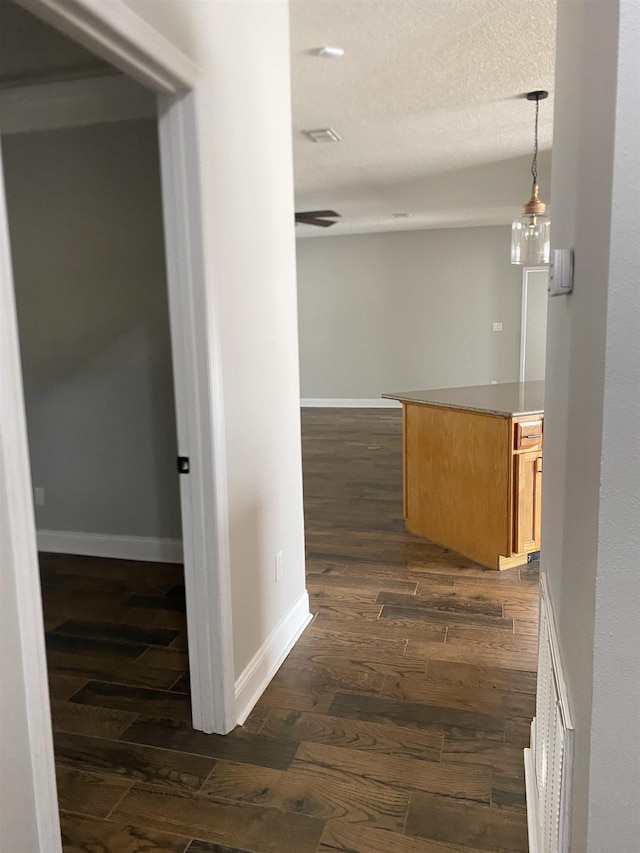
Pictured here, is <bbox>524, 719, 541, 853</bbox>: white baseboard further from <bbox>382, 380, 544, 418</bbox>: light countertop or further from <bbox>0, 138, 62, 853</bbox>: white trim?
<bbox>382, 380, 544, 418</bbox>: light countertop

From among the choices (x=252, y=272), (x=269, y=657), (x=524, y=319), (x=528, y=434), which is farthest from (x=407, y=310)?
(x=269, y=657)

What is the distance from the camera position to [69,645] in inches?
111

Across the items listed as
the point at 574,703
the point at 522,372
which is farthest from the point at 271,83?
the point at 522,372

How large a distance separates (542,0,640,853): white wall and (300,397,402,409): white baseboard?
834cm

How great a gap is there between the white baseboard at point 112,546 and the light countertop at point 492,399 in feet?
5.42

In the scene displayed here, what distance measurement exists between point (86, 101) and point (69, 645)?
2.60 meters

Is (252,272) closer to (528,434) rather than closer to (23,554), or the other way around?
(23,554)

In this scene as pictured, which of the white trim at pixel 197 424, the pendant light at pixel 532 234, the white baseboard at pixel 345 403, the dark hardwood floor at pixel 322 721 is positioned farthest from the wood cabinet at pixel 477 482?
the white baseboard at pixel 345 403

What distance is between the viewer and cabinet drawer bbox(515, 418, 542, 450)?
138 inches

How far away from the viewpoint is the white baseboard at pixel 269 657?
2295mm

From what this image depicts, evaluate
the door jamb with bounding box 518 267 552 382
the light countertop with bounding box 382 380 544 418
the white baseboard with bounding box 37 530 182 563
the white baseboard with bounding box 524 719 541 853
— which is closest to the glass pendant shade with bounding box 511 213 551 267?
the light countertop with bounding box 382 380 544 418

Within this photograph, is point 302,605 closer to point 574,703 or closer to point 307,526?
point 307,526

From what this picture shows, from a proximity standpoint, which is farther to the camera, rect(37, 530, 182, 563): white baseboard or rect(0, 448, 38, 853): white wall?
rect(37, 530, 182, 563): white baseboard

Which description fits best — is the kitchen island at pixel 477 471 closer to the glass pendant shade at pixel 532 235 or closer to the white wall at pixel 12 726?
the glass pendant shade at pixel 532 235
